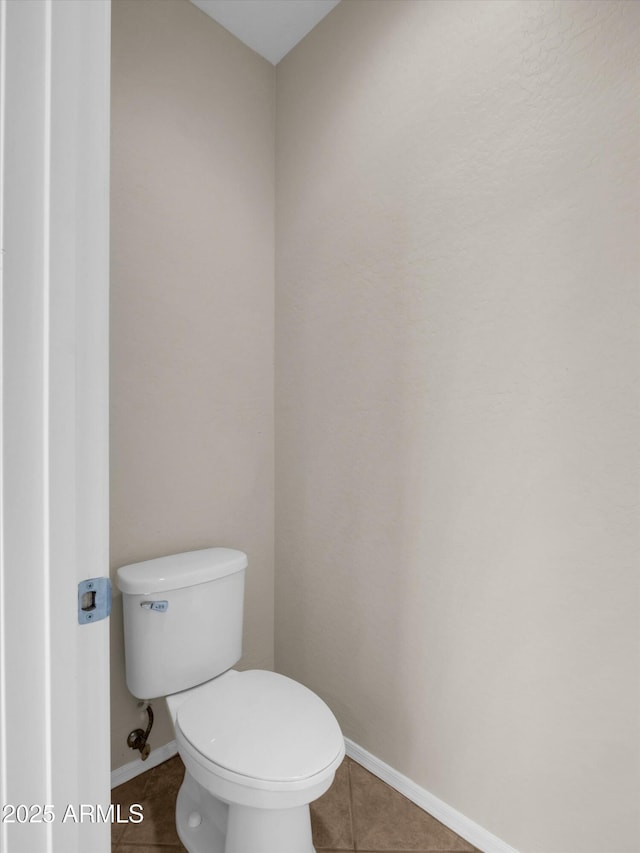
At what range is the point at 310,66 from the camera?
1700mm

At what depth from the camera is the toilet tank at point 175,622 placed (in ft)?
4.36

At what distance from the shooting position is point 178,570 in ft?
4.54

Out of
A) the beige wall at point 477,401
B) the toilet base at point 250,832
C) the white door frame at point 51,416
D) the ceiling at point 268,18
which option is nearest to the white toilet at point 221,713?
the toilet base at point 250,832

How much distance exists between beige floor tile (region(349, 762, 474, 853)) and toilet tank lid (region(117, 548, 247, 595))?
78cm

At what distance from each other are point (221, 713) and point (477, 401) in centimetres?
105

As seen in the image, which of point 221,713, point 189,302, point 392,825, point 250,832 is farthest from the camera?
point 189,302

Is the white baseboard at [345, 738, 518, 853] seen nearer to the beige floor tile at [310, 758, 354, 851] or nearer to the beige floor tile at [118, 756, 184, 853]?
the beige floor tile at [310, 758, 354, 851]

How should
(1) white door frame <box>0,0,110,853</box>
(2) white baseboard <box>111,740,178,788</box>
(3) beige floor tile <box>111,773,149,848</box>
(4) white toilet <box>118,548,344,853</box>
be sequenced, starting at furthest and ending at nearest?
(2) white baseboard <box>111,740,178,788</box> < (3) beige floor tile <box>111,773,149,848</box> < (4) white toilet <box>118,548,344,853</box> < (1) white door frame <box>0,0,110,853</box>

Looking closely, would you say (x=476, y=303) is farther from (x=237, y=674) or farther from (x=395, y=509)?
(x=237, y=674)

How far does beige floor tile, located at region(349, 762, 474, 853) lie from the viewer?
1226mm

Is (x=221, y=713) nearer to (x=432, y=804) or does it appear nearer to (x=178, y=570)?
(x=178, y=570)

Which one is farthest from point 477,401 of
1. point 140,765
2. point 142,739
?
point 140,765

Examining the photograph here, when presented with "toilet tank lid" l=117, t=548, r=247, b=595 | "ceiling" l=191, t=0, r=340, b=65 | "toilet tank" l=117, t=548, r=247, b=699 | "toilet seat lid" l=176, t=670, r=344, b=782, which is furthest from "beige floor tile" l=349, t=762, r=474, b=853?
"ceiling" l=191, t=0, r=340, b=65

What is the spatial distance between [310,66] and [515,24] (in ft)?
2.73
